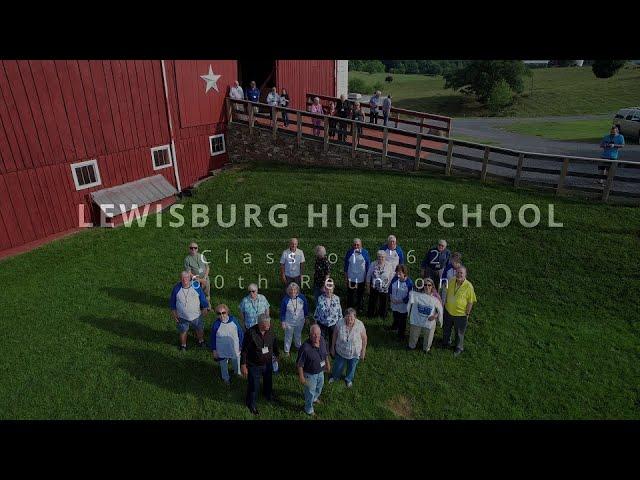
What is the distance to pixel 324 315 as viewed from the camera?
7.69 meters

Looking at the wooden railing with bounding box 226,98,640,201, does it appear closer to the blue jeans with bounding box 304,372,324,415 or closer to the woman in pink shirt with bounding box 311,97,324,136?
the woman in pink shirt with bounding box 311,97,324,136

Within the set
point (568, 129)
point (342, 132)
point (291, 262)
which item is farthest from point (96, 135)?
point (568, 129)

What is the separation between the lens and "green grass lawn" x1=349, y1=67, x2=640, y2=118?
123ft

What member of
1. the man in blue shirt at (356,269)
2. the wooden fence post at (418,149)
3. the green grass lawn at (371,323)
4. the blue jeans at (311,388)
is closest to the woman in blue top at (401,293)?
the green grass lawn at (371,323)

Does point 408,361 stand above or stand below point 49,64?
below

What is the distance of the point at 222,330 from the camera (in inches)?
276

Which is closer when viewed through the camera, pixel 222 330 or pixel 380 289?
pixel 222 330

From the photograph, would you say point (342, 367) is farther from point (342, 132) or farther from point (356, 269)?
point (342, 132)

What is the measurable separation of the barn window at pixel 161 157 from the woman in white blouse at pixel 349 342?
35.6 feet

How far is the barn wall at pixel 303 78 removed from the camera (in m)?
19.1

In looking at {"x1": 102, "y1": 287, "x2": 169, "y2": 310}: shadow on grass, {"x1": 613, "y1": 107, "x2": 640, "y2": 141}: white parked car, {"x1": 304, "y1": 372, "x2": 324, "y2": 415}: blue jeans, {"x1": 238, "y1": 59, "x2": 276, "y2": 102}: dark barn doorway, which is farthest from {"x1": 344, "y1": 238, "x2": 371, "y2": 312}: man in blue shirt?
{"x1": 613, "y1": 107, "x2": 640, "y2": 141}: white parked car
